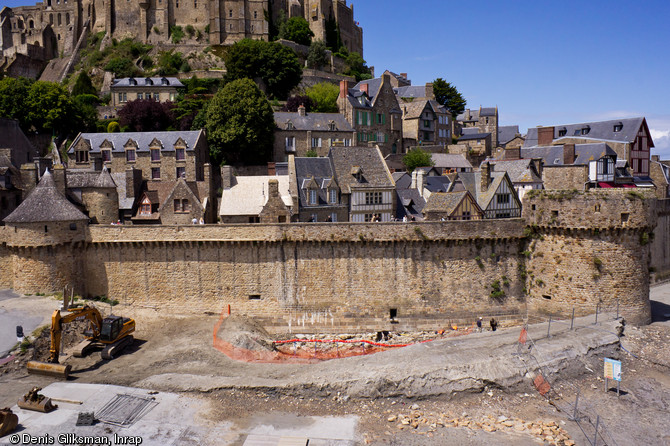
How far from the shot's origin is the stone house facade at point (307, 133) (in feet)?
150

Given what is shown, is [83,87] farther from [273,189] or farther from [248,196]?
[273,189]

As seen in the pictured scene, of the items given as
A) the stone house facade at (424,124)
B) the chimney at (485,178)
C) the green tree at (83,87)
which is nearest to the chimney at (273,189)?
the chimney at (485,178)

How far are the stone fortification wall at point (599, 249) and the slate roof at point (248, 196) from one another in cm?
1512

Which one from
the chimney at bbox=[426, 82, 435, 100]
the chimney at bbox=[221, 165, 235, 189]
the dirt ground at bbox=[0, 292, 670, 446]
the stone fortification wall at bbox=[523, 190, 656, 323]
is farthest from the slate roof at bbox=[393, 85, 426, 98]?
the dirt ground at bbox=[0, 292, 670, 446]

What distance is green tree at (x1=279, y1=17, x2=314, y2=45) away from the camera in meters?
71.2

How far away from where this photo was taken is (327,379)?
18.8 meters

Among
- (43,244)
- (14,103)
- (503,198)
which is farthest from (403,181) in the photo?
(14,103)

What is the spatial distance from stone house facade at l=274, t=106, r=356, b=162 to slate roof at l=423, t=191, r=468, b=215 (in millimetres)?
14090

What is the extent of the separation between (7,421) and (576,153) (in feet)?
135

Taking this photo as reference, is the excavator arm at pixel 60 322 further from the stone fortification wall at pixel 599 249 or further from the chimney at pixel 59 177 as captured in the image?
the stone fortification wall at pixel 599 249

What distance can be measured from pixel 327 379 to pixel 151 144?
26.8 m

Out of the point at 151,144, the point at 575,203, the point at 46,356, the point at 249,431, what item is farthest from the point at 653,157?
the point at 46,356

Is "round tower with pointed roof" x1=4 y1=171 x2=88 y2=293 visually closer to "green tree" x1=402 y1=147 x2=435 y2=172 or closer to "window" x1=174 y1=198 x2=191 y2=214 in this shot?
"window" x1=174 y1=198 x2=191 y2=214

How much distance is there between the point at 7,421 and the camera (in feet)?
49.5
